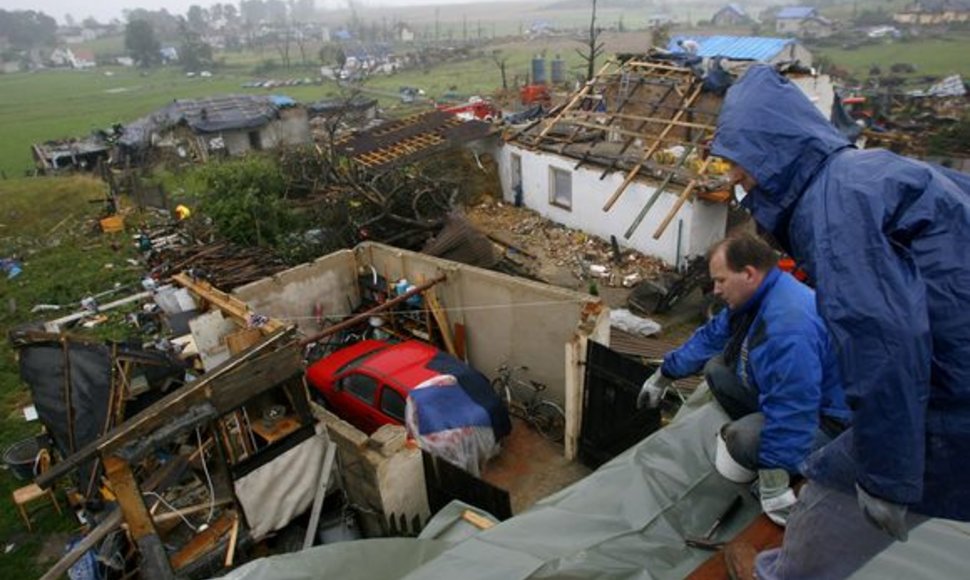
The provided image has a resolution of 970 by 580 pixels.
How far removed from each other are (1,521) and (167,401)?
19.2 feet

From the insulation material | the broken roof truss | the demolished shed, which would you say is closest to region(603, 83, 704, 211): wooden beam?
the broken roof truss

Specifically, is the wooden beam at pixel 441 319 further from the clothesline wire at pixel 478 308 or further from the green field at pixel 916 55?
the green field at pixel 916 55

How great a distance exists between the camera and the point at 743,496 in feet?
13.0

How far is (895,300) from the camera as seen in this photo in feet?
6.89

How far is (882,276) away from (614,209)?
1605 centimetres

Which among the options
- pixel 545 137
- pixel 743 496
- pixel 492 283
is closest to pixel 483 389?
pixel 492 283

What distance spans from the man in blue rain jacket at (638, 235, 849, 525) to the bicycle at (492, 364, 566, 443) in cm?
612

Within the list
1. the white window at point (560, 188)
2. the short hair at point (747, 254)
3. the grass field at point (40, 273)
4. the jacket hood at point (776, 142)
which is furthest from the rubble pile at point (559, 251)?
the jacket hood at point (776, 142)

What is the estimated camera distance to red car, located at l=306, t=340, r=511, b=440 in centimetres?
895

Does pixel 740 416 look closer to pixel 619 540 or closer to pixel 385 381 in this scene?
pixel 619 540

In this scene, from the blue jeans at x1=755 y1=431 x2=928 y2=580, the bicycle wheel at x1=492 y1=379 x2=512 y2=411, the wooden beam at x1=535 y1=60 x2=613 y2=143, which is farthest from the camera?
the wooden beam at x1=535 y1=60 x2=613 y2=143

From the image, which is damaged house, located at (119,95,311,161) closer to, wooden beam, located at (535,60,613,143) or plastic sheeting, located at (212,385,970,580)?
wooden beam, located at (535,60,613,143)

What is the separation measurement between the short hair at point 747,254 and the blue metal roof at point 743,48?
2990 cm

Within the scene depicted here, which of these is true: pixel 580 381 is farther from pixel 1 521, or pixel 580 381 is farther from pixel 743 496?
pixel 1 521
